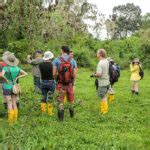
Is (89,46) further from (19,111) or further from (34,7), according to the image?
(19,111)

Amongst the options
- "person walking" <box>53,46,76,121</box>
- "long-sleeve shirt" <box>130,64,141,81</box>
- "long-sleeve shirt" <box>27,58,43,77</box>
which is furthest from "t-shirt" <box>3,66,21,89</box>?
"long-sleeve shirt" <box>130,64,141,81</box>

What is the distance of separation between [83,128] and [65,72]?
153cm

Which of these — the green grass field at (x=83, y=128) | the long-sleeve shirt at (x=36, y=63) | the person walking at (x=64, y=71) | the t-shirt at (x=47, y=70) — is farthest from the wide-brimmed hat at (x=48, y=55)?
the green grass field at (x=83, y=128)

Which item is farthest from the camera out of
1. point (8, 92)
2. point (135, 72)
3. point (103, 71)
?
point (135, 72)

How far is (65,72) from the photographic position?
12406mm

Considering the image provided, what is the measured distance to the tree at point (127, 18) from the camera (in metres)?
87.5

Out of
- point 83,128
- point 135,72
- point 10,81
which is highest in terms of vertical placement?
point 10,81

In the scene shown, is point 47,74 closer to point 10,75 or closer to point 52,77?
point 52,77

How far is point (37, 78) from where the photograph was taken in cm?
1477

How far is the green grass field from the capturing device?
8.29m

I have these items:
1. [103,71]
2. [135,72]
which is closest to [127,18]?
[135,72]

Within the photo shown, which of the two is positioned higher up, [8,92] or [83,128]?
[8,92]

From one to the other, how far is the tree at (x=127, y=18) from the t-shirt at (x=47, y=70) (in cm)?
7279

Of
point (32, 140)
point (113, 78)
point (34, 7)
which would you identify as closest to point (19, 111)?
point (113, 78)
